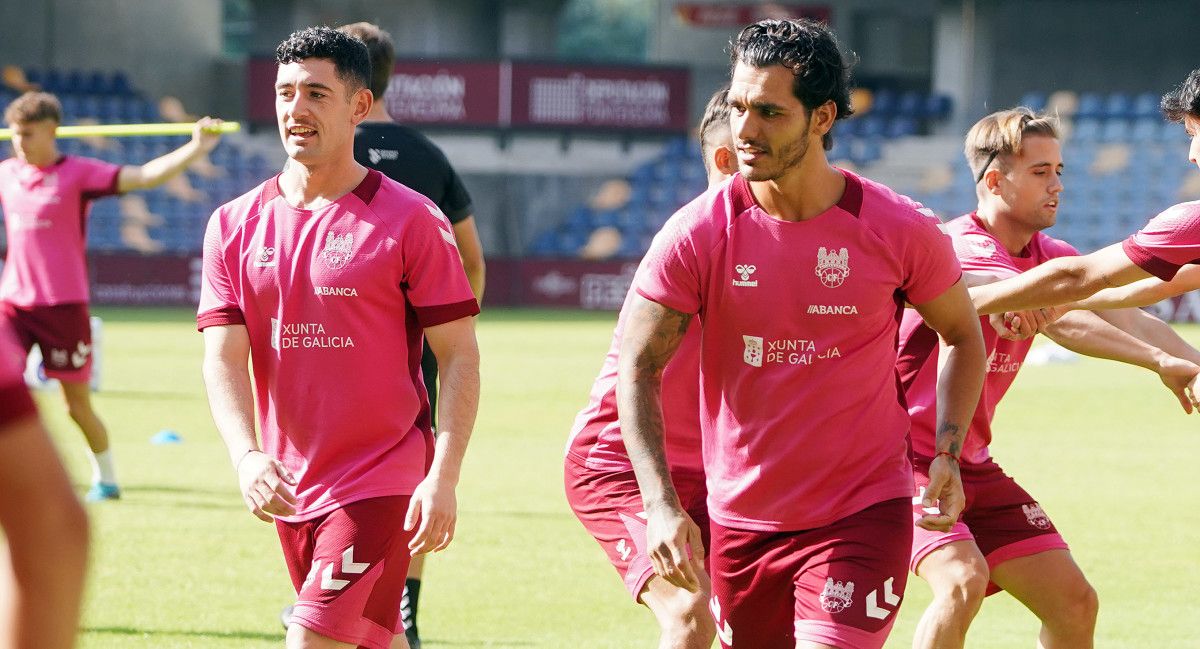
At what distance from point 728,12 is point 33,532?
3958cm

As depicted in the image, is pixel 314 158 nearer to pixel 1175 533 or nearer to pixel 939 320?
pixel 939 320

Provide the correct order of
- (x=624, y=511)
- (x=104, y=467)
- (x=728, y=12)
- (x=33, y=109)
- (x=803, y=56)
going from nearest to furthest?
(x=803, y=56) → (x=624, y=511) → (x=104, y=467) → (x=33, y=109) → (x=728, y=12)

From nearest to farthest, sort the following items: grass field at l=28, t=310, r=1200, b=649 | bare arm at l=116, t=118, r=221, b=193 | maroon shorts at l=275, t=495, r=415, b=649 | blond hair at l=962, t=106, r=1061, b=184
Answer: maroon shorts at l=275, t=495, r=415, b=649 < blond hair at l=962, t=106, r=1061, b=184 < grass field at l=28, t=310, r=1200, b=649 < bare arm at l=116, t=118, r=221, b=193

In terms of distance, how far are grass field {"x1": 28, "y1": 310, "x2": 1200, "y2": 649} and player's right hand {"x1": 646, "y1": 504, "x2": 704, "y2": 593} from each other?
1453 mm

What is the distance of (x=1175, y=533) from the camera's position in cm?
1046

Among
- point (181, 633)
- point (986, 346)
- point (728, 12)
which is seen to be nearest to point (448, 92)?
point (728, 12)

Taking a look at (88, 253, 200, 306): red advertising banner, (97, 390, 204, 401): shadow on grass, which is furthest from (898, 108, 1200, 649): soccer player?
(88, 253, 200, 306): red advertising banner

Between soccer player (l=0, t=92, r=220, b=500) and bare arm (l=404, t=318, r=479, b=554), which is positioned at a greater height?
bare arm (l=404, t=318, r=479, b=554)

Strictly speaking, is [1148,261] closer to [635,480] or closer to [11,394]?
[635,480]

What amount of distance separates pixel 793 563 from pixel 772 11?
36911 millimetres

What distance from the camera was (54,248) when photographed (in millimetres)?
11242

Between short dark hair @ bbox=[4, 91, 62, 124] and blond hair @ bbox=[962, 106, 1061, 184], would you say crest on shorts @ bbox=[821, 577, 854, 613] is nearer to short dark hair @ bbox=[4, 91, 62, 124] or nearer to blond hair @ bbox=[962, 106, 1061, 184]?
blond hair @ bbox=[962, 106, 1061, 184]

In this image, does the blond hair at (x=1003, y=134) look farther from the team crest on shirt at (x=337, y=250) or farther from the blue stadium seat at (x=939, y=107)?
the blue stadium seat at (x=939, y=107)

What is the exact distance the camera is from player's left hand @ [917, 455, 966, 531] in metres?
4.67
